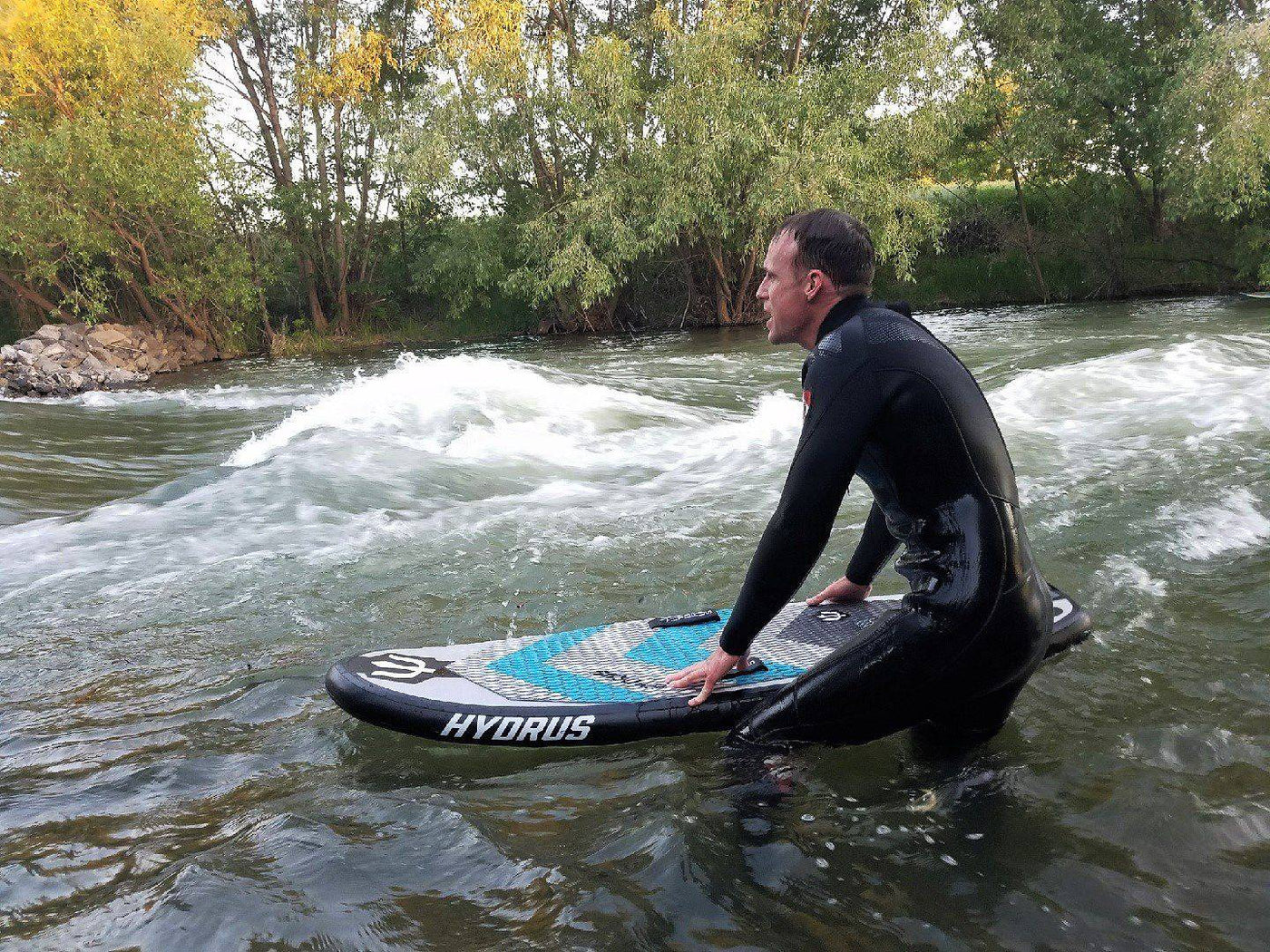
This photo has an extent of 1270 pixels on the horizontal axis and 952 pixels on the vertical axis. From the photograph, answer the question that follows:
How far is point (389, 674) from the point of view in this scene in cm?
301

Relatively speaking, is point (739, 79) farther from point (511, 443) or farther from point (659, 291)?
point (511, 443)

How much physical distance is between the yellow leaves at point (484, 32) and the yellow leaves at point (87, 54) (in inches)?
188

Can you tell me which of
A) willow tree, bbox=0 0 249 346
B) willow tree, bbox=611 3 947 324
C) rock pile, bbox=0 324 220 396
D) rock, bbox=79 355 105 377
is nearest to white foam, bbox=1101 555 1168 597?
willow tree, bbox=611 3 947 324

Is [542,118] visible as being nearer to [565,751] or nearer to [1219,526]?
[1219,526]

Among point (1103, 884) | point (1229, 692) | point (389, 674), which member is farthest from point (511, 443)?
point (1103, 884)

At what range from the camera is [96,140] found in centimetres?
Result: 1659

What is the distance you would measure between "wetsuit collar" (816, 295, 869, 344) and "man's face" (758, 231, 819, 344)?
0.18 feet

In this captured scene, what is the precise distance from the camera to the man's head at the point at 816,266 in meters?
2.40

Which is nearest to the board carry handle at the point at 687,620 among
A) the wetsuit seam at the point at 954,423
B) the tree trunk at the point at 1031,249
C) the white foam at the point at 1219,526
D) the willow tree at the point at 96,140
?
the wetsuit seam at the point at 954,423

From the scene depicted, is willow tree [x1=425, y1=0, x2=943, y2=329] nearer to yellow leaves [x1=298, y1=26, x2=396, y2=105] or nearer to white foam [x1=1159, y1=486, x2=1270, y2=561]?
yellow leaves [x1=298, y1=26, x2=396, y2=105]

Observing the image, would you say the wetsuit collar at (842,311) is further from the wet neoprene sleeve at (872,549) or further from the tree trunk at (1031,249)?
the tree trunk at (1031,249)

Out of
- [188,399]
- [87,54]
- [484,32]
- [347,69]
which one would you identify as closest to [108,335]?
[87,54]

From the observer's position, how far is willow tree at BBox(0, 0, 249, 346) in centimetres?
1662

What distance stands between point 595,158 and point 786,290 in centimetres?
1654
